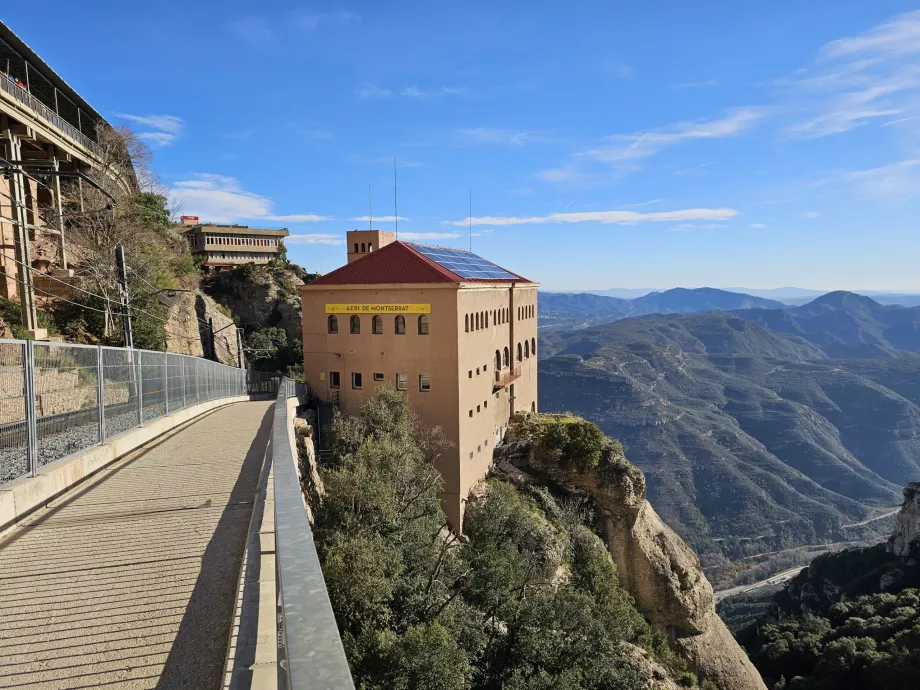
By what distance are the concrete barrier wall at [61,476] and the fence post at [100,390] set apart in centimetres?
34

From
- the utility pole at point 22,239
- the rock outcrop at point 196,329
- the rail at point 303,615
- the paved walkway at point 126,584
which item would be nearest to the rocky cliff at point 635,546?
the rock outcrop at point 196,329

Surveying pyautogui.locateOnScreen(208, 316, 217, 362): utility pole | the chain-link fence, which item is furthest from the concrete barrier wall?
pyautogui.locateOnScreen(208, 316, 217, 362): utility pole

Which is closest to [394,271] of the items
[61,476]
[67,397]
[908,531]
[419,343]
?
[419,343]

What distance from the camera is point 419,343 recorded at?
30.2m

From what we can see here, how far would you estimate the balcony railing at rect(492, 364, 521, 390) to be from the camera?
122 feet

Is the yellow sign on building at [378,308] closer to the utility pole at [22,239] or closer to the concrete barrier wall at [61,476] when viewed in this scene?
the utility pole at [22,239]

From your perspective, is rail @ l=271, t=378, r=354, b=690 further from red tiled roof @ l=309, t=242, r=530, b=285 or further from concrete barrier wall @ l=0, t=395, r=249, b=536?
red tiled roof @ l=309, t=242, r=530, b=285

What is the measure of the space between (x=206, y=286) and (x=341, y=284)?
36.7m

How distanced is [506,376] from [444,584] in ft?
69.7

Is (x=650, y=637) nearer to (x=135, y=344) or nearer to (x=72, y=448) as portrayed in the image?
(x=72, y=448)

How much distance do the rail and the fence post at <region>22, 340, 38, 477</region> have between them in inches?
270

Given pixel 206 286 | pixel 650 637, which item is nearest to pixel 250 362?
pixel 206 286

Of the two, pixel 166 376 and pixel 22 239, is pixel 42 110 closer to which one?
pixel 22 239

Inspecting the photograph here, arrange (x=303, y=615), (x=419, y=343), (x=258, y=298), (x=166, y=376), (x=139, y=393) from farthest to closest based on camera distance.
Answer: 1. (x=258, y=298)
2. (x=419, y=343)
3. (x=166, y=376)
4. (x=139, y=393)
5. (x=303, y=615)
